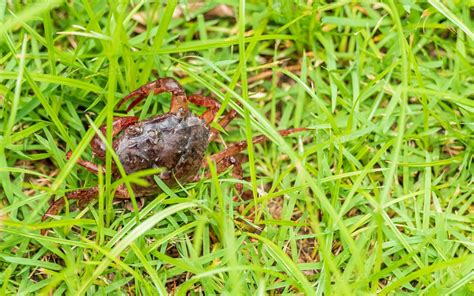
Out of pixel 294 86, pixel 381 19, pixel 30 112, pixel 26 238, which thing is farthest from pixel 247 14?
→ pixel 26 238

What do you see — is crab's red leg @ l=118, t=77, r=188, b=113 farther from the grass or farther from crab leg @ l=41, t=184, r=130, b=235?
crab leg @ l=41, t=184, r=130, b=235

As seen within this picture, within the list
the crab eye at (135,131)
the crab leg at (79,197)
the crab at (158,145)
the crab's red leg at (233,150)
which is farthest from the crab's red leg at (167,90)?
the crab leg at (79,197)

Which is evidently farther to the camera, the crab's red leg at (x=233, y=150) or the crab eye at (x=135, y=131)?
the crab's red leg at (x=233, y=150)

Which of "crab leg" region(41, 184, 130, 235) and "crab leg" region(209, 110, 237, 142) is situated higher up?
"crab leg" region(209, 110, 237, 142)

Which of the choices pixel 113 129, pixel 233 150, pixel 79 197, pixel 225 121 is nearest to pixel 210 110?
pixel 225 121

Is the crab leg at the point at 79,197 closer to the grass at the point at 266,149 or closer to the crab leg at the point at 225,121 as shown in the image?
the grass at the point at 266,149

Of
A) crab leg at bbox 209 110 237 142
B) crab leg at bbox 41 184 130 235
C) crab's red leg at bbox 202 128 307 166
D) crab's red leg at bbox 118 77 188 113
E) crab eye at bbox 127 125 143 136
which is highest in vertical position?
crab's red leg at bbox 118 77 188 113

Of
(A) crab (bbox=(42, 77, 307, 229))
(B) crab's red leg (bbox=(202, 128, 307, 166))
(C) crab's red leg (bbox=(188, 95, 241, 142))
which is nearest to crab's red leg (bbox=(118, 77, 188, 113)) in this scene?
(A) crab (bbox=(42, 77, 307, 229))
